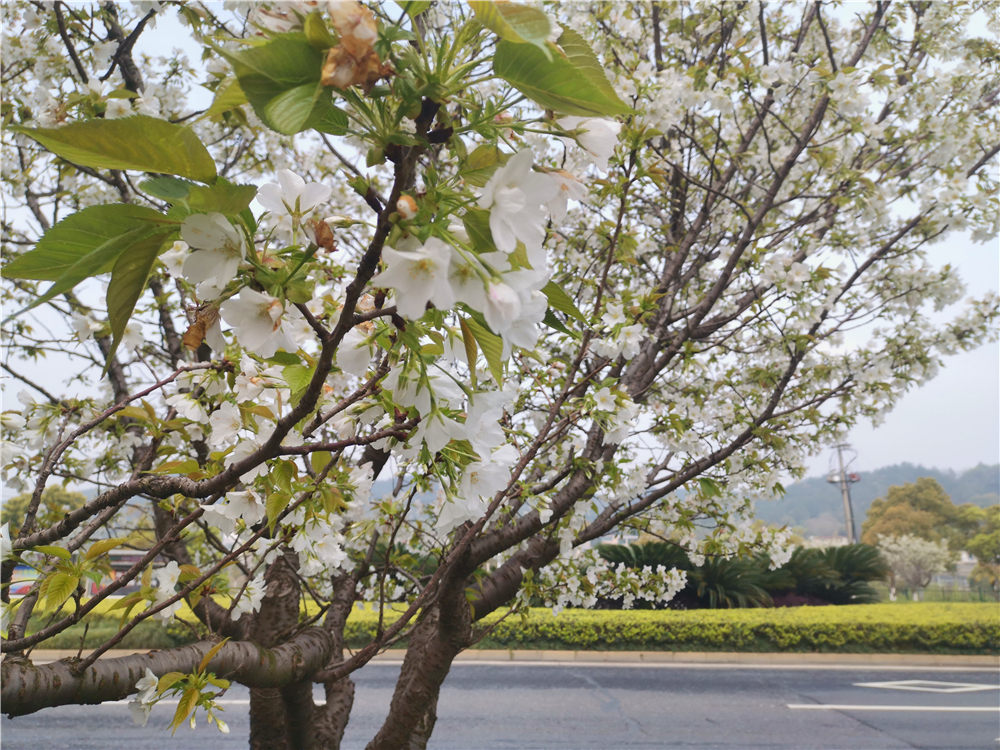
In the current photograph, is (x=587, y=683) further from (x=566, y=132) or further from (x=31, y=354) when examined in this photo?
(x=566, y=132)

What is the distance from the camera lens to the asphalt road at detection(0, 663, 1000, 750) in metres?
5.89

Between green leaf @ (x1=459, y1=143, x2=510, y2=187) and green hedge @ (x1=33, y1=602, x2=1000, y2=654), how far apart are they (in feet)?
29.8

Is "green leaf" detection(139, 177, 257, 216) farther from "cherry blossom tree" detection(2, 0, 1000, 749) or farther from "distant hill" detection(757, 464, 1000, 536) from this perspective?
"distant hill" detection(757, 464, 1000, 536)

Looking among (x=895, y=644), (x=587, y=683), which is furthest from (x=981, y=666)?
(x=587, y=683)

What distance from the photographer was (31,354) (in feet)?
10.4

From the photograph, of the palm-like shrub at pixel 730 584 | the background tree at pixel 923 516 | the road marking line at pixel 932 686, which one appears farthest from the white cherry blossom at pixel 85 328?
the background tree at pixel 923 516

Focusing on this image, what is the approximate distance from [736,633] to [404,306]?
32.4ft

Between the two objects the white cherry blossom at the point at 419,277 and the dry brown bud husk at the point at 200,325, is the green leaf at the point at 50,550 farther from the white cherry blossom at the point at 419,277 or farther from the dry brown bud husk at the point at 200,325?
the white cherry blossom at the point at 419,277

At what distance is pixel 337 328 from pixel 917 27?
4.73 metres

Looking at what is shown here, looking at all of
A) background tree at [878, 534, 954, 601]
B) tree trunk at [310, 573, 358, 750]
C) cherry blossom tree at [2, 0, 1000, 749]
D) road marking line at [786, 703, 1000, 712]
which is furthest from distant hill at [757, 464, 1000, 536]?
tree trunk at [310, 573, 358, 750]

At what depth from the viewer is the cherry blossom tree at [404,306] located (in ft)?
1.68

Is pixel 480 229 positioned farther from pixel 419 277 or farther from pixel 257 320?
pixel 257 320

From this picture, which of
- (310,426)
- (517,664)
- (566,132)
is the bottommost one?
(517,664)

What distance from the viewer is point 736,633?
28.8ft
